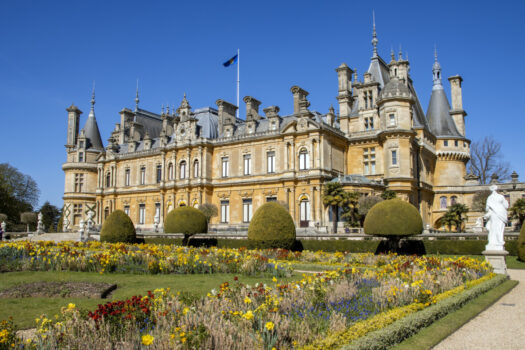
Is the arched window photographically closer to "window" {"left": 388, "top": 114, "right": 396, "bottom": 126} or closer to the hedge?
the hedge

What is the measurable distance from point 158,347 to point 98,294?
4.98 m

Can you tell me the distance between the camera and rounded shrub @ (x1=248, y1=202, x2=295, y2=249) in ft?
66.2

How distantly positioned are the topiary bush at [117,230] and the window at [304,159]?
1318cm

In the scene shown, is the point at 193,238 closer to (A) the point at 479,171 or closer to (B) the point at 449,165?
(B) the point at 449,165

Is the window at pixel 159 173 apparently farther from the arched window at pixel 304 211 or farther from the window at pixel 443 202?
the window at pixel 443 202

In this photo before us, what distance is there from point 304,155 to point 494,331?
988 inches

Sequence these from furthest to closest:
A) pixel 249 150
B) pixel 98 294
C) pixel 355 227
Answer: pixel 249 150 → pixel 355 227 → pixel 98 294

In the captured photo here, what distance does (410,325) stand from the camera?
21.6ft

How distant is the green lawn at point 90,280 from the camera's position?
7656 mm

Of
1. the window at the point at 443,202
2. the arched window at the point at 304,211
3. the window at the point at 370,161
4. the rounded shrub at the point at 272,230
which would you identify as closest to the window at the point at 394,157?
the window at the point at 370,161

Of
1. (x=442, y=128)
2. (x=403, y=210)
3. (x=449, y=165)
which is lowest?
(x=403, y=210)

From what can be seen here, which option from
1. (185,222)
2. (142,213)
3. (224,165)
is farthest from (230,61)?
(185,222)

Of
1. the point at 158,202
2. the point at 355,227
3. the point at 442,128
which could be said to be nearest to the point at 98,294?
the point at 355,227

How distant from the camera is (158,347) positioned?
4.70 m
